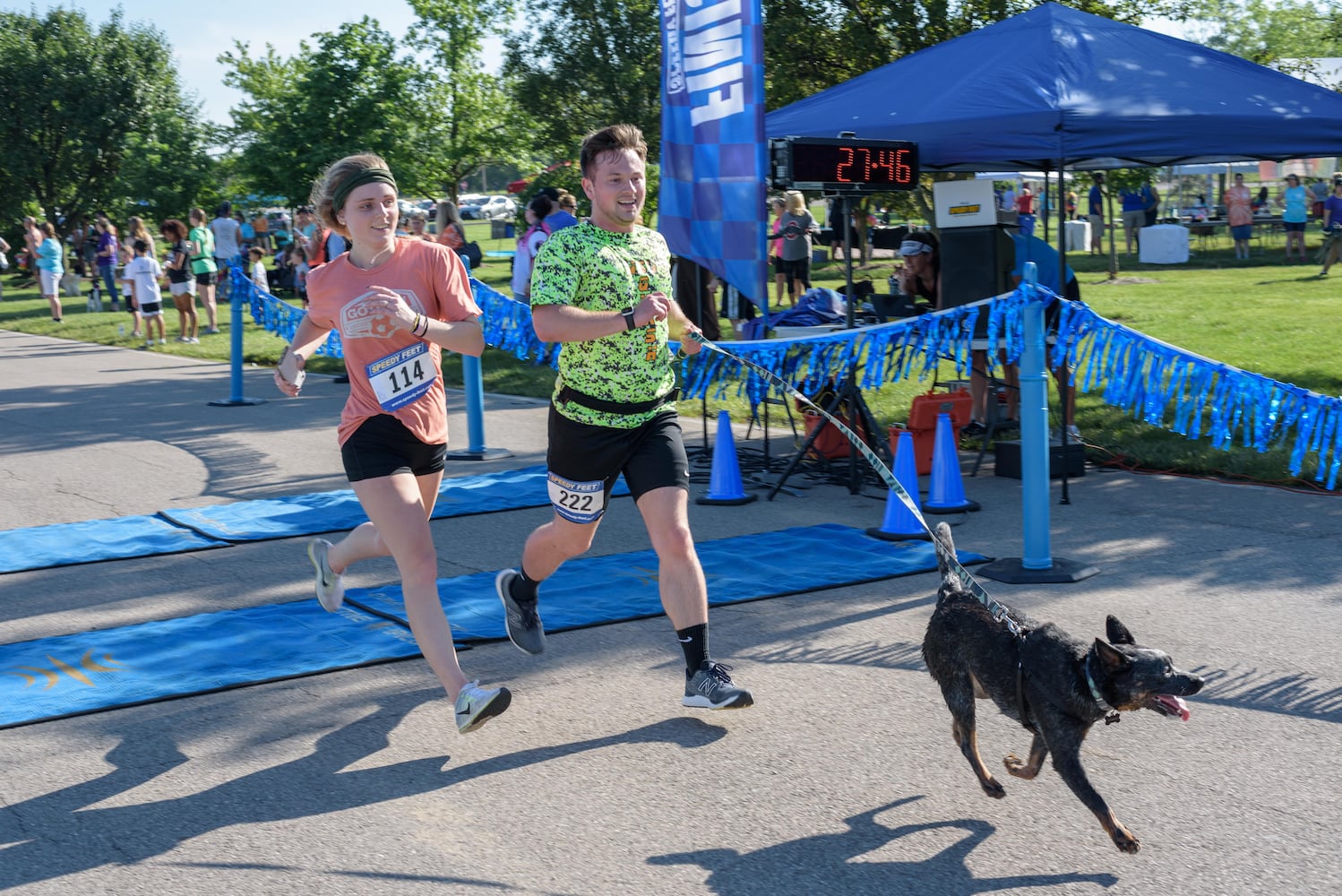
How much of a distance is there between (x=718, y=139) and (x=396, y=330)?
16.7 ft

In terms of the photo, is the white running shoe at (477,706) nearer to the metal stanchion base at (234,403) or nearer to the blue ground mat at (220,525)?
the blue ground mat at (220,525)

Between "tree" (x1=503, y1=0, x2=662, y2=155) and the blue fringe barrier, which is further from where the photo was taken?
"tree" (x1=503, y1=0, x2=662, y2=155)

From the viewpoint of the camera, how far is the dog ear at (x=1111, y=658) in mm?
3393

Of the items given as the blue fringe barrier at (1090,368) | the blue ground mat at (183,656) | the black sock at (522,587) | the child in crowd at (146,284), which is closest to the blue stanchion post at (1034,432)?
the blue fringe barrier at (1090,368)

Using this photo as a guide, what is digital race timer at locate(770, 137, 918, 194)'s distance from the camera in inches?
318

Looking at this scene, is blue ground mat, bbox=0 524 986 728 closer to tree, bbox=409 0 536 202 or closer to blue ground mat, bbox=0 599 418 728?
blue ground mat, bbox=0 599 418 728

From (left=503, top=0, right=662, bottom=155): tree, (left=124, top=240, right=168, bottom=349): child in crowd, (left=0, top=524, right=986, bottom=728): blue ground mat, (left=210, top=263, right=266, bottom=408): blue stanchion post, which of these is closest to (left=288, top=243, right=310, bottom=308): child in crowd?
→ (left=124, top=240, right=168, bottom=349): child in crowd

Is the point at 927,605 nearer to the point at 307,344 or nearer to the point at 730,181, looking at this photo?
the point at 307,344

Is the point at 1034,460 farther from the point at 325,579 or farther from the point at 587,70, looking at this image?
the point at 587,70

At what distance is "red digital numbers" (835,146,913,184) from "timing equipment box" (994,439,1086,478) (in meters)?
1.99

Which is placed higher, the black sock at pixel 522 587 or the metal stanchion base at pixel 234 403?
the metal stanchion base at pixel 234 403

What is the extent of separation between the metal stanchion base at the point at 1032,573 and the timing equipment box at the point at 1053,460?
2.33 meters

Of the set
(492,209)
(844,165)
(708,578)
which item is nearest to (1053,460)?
(844,165)

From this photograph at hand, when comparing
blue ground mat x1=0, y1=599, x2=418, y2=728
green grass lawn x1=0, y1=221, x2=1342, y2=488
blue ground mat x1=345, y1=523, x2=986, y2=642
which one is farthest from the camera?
green grass lawn x1=0, y1=221, x2=1342, y2=488
